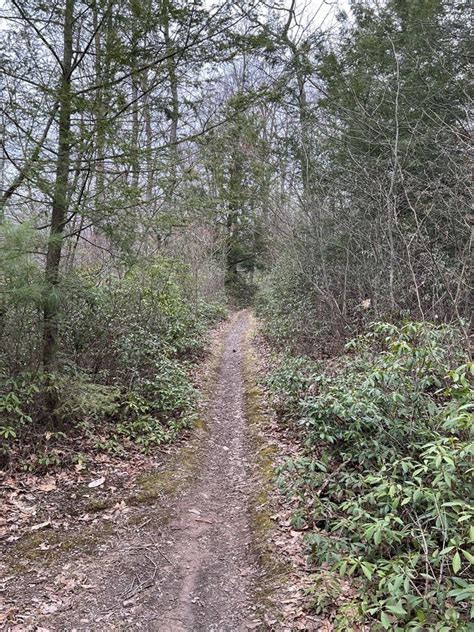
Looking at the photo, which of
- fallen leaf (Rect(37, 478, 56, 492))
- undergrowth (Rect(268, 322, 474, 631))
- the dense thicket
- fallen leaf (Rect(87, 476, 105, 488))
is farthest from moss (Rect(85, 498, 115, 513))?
the dense thicket

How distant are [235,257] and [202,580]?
2104 cm

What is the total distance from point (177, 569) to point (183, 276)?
6776mm

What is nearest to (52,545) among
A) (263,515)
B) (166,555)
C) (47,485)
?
(47,485)

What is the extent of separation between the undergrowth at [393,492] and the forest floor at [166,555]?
32 centimetres

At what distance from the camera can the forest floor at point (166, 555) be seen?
9.96 ft

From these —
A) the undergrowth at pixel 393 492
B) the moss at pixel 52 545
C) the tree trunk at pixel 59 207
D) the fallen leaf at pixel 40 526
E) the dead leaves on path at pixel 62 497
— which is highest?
the tree trunk at pixel 59 207

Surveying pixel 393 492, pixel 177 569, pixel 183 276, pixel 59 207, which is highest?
pixel 59 207

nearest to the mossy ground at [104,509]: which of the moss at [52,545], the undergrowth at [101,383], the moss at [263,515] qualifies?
the moss at [52,545]

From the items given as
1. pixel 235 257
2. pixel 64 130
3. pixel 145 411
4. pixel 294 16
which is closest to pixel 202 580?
pixel 145 411

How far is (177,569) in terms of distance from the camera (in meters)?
3.55

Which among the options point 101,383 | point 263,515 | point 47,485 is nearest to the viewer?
point 263,515

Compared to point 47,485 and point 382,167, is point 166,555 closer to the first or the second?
point 47,485

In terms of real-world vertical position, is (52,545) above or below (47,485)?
below

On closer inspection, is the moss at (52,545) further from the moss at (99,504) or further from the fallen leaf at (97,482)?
the fallen leaf at (97,482)
